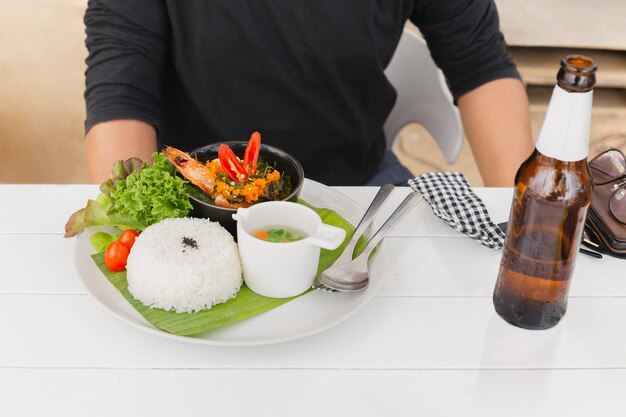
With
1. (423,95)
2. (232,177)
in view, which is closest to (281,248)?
(232,177)

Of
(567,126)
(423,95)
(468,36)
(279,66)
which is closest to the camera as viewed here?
(567,126)

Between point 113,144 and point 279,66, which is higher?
point 279,66

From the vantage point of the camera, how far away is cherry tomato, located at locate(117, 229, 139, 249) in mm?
960

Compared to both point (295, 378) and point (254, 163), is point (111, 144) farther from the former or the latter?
point (295, 378)

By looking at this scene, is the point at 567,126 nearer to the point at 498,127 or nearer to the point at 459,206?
the point at 459,206

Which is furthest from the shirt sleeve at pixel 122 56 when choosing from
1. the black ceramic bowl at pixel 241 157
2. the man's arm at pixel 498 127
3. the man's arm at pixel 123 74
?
the man's arm at pixel 498 127

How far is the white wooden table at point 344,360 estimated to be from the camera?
2.59ft

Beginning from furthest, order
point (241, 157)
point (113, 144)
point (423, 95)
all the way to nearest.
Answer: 1. point (423, 95)
2. point (113, 144)
3. point (241, 157)

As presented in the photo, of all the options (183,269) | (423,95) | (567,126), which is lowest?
(423,95)

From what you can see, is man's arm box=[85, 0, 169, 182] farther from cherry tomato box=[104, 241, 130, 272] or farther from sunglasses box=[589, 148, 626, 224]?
sunglasses box=[589, 148, 626, 224]

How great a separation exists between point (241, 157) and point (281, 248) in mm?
277

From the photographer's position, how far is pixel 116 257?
36.9 inches

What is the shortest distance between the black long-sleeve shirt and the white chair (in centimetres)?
12

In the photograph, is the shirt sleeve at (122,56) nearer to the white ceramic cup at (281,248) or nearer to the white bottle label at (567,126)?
the white ceramic cup at (281,248)
